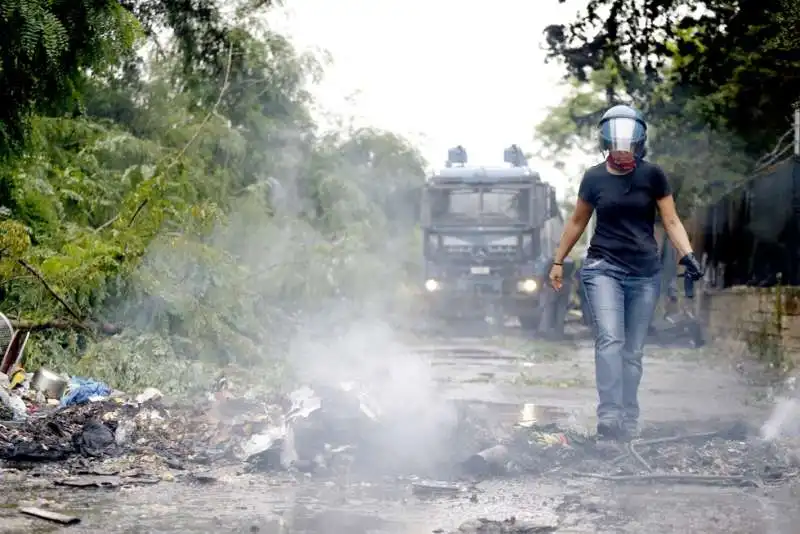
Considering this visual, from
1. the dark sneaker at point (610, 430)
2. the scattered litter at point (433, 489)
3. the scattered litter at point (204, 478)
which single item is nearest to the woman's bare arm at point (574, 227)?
the dark sneaker at point (610, 430)

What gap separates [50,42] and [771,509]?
510 cm

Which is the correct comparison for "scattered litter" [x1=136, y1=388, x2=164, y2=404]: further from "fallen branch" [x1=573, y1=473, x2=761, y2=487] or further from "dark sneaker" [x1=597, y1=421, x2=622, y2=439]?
"fallen branch" [x1=573, y1=473, x2=761, y2=487]

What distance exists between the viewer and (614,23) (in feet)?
41.4

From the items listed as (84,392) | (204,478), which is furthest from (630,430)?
(84,392)

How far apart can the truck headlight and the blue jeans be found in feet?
49.2

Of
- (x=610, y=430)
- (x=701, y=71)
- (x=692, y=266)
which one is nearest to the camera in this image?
(x=610, y=430)

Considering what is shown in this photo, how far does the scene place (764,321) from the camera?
527 inches

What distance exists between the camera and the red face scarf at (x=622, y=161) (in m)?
6.56

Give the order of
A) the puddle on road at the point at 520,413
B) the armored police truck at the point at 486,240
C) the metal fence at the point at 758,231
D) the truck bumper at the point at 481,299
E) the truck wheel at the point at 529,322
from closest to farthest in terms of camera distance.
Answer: the puddle on road at the point at 520,413, the metal fence at the point at 758,231, the armored police truck at the point at 486,240, the truck bumper at the point at 481,299, the truck wheel at the point at 529,322

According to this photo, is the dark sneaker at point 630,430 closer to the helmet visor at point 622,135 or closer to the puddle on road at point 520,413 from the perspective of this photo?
the puddle on road at point 520,413

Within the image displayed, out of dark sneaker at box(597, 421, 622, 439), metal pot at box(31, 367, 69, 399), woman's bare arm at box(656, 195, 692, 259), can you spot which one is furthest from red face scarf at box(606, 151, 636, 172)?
metal pot at box(31, 367, 69, 399)

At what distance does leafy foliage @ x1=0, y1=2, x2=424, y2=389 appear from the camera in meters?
9.41

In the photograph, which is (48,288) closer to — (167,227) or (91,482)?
(167,227)

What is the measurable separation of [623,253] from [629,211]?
27 centimetres
